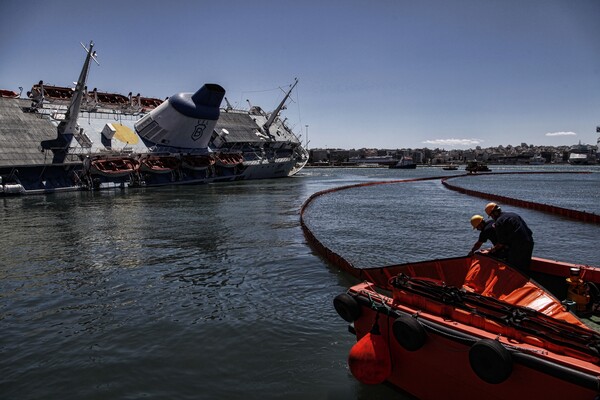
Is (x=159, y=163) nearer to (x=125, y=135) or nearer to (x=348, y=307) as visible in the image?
(x=125, y=135)

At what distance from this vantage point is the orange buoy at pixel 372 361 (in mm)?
6668

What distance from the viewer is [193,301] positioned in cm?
1157

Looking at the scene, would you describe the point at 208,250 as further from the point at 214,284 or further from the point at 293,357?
the point at 293,357

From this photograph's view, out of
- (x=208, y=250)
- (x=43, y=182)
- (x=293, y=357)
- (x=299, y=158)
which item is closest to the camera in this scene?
(x=293, y=357)

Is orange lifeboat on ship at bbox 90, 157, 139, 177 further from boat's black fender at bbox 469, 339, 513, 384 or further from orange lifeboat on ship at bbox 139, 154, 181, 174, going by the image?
boat's black fender at bbox 469, 339, 513, 384

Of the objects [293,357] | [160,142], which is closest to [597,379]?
[293,357]

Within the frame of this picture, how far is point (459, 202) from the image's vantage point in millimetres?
39250

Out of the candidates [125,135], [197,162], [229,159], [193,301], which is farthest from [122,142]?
[193,301]

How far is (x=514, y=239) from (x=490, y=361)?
3.70 metres

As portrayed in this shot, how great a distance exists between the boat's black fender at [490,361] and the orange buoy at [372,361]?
4.97ft

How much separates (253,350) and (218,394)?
1.64 m

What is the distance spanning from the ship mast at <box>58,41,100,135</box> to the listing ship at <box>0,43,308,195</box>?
110 millimetres

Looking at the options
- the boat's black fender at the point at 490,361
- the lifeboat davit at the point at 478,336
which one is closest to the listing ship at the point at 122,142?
the lifeboat davit at the point at 478,336

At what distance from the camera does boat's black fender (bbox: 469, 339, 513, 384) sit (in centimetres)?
526
